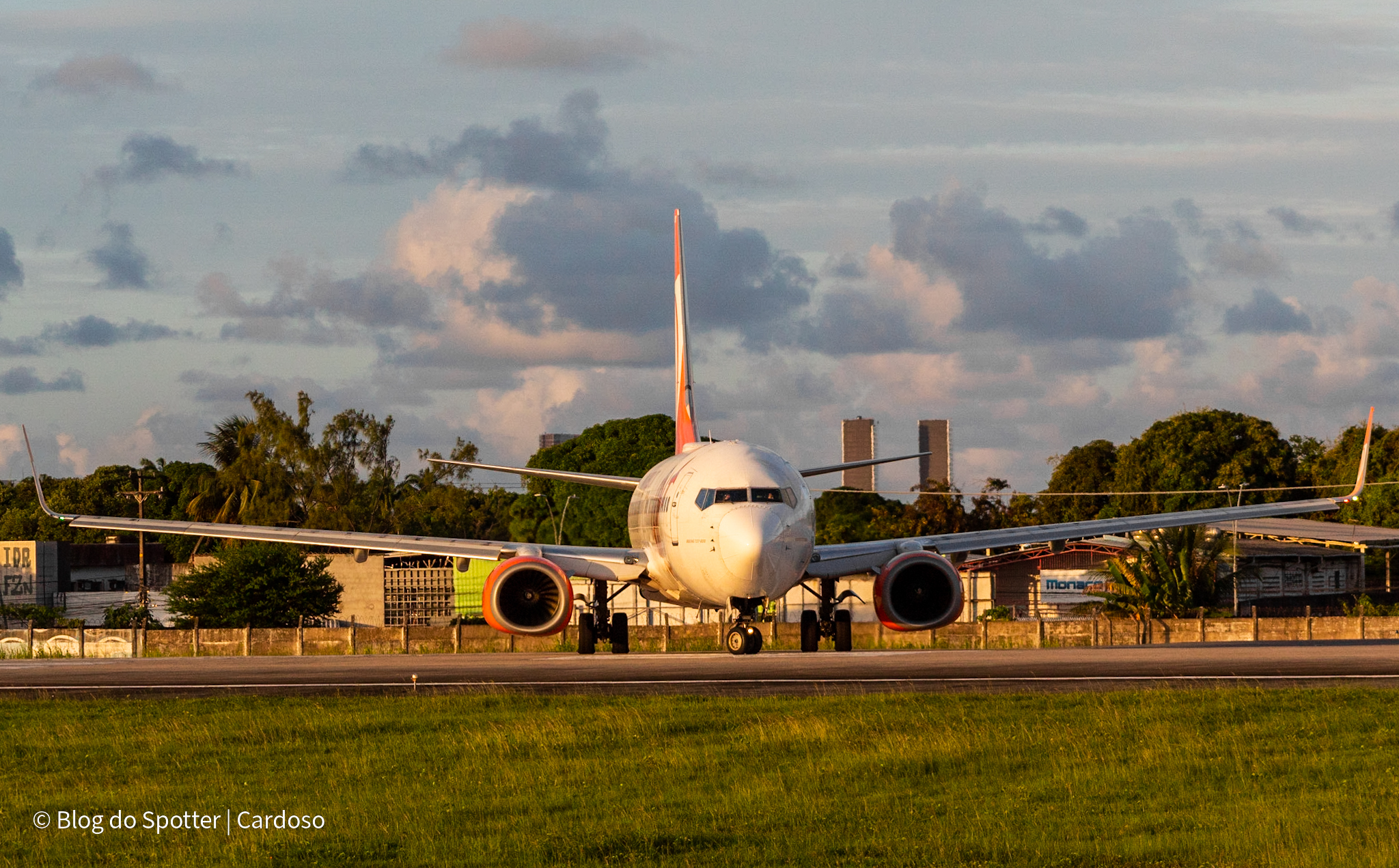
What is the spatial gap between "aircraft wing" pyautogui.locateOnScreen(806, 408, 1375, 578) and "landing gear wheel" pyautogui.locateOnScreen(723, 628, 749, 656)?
2.17 metres

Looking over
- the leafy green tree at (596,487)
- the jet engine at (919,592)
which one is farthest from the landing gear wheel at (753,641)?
the leafy green tree at (596,487)

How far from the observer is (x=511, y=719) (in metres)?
20.1

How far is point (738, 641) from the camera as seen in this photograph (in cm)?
3466

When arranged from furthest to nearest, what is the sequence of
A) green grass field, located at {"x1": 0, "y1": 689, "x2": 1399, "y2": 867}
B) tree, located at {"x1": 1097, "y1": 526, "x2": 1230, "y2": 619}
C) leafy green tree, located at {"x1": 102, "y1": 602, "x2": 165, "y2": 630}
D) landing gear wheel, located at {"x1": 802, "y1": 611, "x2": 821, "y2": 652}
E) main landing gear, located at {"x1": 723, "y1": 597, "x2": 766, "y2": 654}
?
leafy green tree, located at {"x1": 102, "y1": 602, "x2": 165, "y2": 630}
tree, located at {"x1": 1097, "y1": 526, "x2": 1230, "y2": 619}
landing gear wheel, located at {"x1": 802, "y1": 611, "x2": 821, "y2": 652}
main landing gear, located at {"x1": 723, "y1": 597, "x2": 766, "y2": 654}
green grass field, located at {"x1": 0, "y1": 689, "x2": 1399, "y2": 867}

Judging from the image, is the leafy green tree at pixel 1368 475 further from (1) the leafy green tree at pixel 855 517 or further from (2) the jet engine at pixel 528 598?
(2) the jet engine at pixel 528 598

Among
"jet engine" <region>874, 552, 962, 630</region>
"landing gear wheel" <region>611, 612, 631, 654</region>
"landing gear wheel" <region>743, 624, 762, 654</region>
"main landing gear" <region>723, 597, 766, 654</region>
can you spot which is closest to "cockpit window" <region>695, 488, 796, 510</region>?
"main landing gear" <region>723, 597, 766, 654</region>

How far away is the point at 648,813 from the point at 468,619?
2231 inches

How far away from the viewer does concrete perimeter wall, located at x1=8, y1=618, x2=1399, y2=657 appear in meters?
46.4

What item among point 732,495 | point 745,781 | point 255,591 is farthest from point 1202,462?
point 745,781

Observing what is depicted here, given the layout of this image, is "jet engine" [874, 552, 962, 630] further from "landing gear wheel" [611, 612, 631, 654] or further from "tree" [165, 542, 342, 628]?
"tree" [165, 542, 342, 628]

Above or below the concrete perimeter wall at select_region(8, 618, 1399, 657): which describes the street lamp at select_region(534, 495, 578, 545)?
above

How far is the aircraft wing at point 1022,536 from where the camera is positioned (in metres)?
36.2

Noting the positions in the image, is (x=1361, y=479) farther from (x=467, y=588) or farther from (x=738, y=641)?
(x=467, y=588)

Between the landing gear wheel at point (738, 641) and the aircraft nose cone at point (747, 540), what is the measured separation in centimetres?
381
